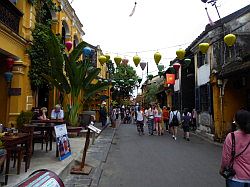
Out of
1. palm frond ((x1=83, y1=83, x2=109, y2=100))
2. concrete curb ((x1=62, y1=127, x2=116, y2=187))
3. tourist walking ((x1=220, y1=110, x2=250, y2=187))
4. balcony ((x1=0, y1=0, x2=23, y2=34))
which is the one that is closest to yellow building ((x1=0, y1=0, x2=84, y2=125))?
balcony ((x1=0, y1=0, x2=23, y2=34))

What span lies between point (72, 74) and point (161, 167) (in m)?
6.57

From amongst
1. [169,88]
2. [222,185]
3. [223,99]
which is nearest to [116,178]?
[222,185]

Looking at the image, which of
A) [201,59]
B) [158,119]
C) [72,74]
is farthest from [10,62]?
[201,59]

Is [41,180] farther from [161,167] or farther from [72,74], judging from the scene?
[72,74]

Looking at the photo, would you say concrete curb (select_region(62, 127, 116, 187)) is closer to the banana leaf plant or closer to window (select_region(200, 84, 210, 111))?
the banana leaf plant

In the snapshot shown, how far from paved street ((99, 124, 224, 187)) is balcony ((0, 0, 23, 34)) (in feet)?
19.1

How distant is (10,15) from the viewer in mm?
10430

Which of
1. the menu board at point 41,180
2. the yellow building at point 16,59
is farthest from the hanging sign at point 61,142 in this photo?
the menu board at point 41,180

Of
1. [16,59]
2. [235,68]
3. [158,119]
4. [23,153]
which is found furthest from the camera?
[158,119]

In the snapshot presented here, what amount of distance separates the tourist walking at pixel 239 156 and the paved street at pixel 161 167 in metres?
3.16

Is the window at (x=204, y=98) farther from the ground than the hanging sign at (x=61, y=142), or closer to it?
farther from the ground

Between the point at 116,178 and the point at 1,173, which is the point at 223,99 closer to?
the point at 116,178

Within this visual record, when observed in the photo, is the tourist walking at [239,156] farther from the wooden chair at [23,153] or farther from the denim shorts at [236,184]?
the wooden chair at [23,153]

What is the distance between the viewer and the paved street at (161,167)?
6.97 meters
